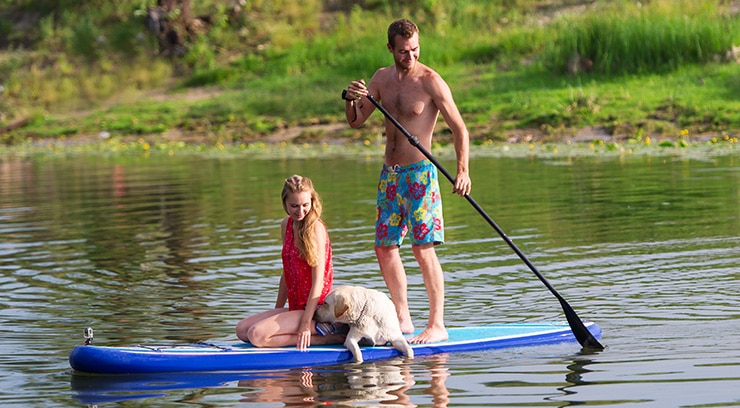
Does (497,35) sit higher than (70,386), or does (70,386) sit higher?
(497,35)

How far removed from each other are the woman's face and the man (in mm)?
572

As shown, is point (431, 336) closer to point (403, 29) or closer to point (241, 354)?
point (241, 354)

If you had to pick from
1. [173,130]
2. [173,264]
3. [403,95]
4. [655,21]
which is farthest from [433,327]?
[173,130]

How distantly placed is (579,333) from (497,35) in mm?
18305

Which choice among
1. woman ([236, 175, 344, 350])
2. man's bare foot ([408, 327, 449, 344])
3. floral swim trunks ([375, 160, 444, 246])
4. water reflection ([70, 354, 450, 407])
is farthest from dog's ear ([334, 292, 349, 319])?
floral swim trunks ([375, 160, 444, 246])

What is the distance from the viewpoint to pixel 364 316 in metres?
7.02

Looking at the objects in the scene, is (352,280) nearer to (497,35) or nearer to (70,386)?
(70,386)

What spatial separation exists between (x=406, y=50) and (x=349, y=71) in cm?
1793

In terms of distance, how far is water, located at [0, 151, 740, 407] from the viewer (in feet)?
20.9

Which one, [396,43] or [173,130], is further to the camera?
[173,130]

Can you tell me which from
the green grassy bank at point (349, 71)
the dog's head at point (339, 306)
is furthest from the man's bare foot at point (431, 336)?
the green grassy bank at point (349, 71)

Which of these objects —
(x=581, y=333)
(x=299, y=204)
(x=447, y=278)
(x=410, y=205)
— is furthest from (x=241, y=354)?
(x=447, y=278)

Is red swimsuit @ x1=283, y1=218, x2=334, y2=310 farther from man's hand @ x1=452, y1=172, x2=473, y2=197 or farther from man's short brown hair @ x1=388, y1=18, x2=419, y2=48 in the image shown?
man's short brown hair @ x1=388, y1=18, x2=419, y2=48

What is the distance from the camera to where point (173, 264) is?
10.6 meters
